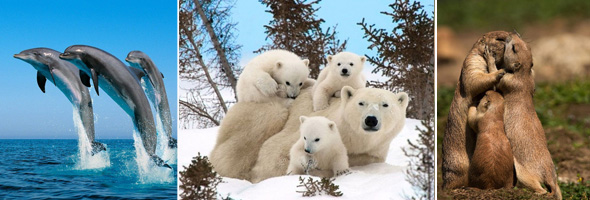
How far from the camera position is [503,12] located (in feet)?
26.8

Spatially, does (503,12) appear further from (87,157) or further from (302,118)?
(87,157)

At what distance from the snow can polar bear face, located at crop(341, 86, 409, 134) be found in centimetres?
27

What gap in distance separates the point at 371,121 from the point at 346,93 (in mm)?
261

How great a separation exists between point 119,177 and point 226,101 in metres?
1.30

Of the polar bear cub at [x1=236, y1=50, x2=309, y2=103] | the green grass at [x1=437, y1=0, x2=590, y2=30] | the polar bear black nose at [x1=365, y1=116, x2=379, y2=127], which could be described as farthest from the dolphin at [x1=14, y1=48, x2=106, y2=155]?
the green grass at [x1=437, y1=0, x2=590, y2=30]

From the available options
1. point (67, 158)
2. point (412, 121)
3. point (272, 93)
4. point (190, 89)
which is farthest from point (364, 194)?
point (67, 158)

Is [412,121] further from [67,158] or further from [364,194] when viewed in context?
[67,158]

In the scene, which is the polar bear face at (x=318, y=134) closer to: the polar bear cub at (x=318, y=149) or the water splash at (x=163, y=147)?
the polar bear cub at (x=318, y=149)

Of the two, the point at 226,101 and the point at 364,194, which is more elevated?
the point at 226,101

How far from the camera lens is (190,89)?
5508 mm

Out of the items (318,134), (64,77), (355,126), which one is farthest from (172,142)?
(355,126)

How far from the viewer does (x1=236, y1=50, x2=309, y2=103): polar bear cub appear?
4.81 metres

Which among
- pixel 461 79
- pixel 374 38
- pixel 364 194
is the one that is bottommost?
pixel 364 194

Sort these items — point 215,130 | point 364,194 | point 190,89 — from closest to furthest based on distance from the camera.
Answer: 1. point 364,194
2. point 215,130
3. point 190,89
